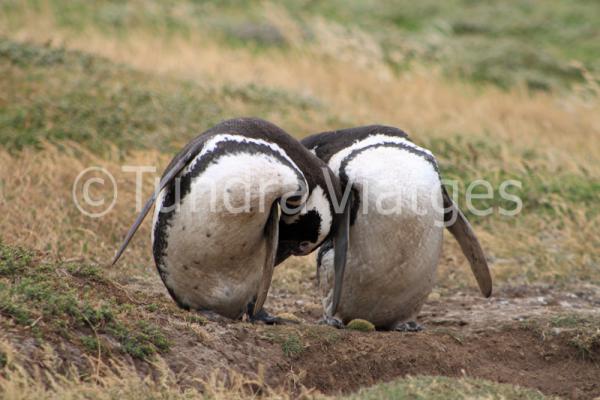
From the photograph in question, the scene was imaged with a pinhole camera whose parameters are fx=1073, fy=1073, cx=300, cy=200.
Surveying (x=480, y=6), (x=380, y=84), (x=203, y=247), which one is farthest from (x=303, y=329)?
(x=480, y=6)

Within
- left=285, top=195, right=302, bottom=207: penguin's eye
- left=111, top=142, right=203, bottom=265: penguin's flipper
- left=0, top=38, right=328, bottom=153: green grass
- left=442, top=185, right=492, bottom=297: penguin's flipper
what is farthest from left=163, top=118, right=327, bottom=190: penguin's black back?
left=0, top=38, right=328, bottom=153: green grass

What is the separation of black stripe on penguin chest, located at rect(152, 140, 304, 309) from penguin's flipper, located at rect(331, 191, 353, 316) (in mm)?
499

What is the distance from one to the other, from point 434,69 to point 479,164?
14.6 feet

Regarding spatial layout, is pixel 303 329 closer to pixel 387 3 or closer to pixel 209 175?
pixel 209 175

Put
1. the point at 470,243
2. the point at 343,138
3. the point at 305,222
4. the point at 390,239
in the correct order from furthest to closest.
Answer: the point at 470,243 → the point at 343,138 → the point at 390,239 → the point at 305,222

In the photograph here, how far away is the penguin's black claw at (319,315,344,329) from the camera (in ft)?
20.3

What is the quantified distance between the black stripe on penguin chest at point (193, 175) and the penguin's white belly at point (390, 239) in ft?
2.04

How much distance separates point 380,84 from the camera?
1288 cm

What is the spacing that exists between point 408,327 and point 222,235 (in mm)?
1470

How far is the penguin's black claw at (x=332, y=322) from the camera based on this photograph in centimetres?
619

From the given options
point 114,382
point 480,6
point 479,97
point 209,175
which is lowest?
point 114,382

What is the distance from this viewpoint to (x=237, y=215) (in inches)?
212

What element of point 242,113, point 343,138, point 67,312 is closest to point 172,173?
point 67,312

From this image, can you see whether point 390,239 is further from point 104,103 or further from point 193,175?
point 104,103
